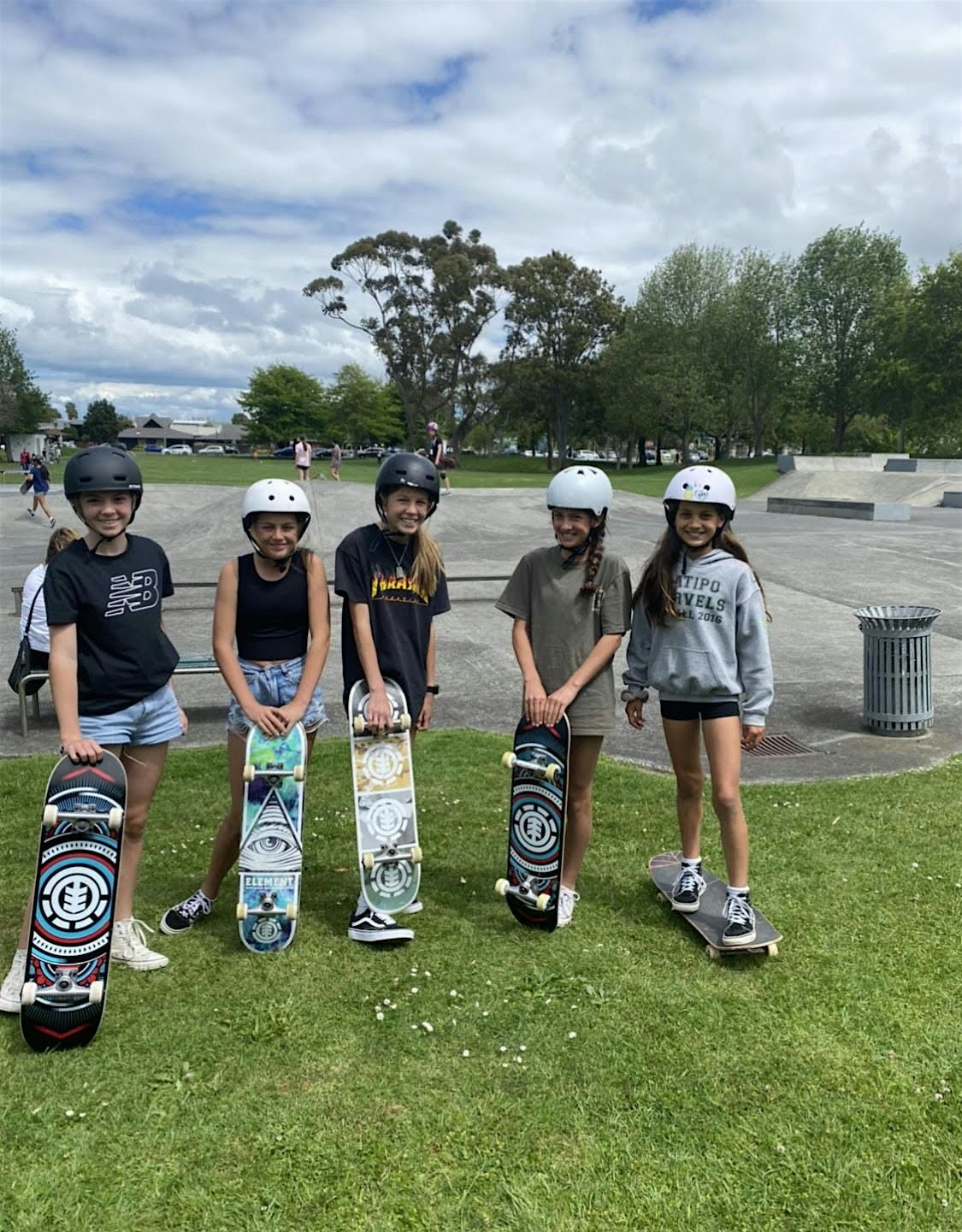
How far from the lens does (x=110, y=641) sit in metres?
3.35

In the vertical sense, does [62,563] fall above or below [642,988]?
above

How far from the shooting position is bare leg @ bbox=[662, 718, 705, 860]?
385 cm

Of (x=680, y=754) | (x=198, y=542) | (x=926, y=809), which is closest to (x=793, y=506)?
(x=198, y=542)

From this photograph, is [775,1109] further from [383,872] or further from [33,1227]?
[33,1227]

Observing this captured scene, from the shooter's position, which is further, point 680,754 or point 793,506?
A: point 793,506

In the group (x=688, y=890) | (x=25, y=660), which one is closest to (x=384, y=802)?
(x=688, y=890)

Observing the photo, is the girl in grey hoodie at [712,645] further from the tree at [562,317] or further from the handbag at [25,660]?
the tree at [562,317]

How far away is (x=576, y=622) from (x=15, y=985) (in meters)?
2.66

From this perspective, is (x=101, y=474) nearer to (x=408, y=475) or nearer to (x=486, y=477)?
(x=408, y=475)

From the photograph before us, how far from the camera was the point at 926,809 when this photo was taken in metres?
5.45

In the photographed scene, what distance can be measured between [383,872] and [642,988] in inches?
46.7

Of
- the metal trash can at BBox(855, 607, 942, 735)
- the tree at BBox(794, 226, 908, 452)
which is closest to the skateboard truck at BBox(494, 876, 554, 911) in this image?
the metal trash can at BBox(855, 607, 942, 735)

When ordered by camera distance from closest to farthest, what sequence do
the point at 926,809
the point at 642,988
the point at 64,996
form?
1. the point at 64,996
2. the point at 642,988
3. the point at 926,809

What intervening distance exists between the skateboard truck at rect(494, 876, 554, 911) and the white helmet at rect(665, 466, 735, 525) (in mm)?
1742
